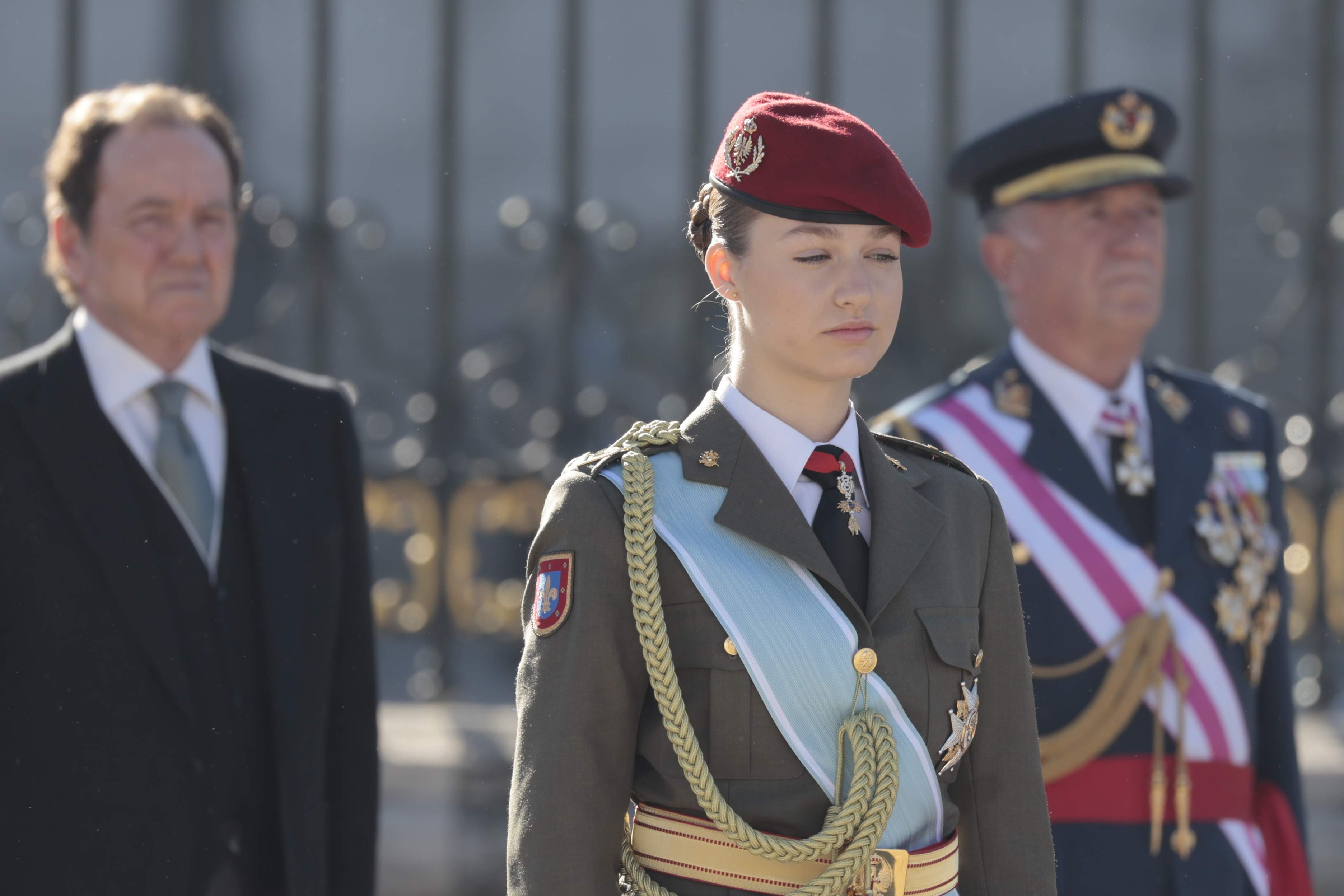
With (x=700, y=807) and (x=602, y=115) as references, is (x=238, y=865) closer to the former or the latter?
(x=700, y=807)

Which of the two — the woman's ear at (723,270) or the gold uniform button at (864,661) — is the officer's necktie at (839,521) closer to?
the gold uniform button at (864,661)

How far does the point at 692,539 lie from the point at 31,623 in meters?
1.07

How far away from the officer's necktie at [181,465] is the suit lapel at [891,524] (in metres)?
1.09

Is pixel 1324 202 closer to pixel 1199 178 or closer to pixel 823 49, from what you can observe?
pixel 1199 178

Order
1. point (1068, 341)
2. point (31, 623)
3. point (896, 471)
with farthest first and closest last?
1. point (1068, 341)
2. point (31, 623)
3. point (896, 471)

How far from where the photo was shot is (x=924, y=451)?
1811mm

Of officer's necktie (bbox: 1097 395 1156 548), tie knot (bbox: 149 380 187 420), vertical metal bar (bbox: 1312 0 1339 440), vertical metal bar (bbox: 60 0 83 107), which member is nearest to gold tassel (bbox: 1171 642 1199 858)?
officer's necktie (bbox: 1097 395 1156 548)

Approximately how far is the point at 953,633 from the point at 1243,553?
3.84 ft

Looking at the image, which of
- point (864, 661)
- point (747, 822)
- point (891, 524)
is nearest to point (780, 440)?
point (891, 524)

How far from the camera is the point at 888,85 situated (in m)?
4.46

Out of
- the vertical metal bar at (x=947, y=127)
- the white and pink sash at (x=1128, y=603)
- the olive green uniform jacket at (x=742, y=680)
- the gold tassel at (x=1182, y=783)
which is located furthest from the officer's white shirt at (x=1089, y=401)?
the vertical metal bar at (x=947, y=127)

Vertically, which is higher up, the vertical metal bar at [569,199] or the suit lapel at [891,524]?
the vertical metal bar at [569,199]

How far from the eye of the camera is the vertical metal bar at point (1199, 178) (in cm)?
443

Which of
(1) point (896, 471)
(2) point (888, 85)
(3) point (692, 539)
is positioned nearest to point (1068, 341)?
(1) point (896, 471)
